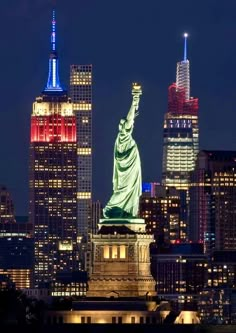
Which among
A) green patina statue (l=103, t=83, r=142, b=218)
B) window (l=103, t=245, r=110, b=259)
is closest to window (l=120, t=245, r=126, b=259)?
window (l=103, t=245, r=110, b=259)

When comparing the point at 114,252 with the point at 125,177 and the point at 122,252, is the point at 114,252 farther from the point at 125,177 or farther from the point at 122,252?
the point at 125,177

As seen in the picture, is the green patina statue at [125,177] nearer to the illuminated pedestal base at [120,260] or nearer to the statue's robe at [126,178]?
the statue's robe at [126,178]

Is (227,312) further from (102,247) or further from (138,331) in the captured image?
(138,331)

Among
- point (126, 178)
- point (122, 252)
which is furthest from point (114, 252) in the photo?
point (126, 178)

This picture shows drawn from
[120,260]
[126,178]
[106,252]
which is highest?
[126,178]

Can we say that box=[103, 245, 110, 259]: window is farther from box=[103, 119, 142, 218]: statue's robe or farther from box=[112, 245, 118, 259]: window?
box=[103, 119, 142, 218]: statue's robe

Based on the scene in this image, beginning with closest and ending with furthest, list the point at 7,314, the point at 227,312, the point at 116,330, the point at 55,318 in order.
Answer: the point at 7,314 → the point at 116,330 → the point at 55,318 → the point at 227,312

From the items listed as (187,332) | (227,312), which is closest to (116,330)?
(187,332)

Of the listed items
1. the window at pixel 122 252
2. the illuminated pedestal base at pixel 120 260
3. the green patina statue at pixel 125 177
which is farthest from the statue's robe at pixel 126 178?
the window at pixel 122 252
